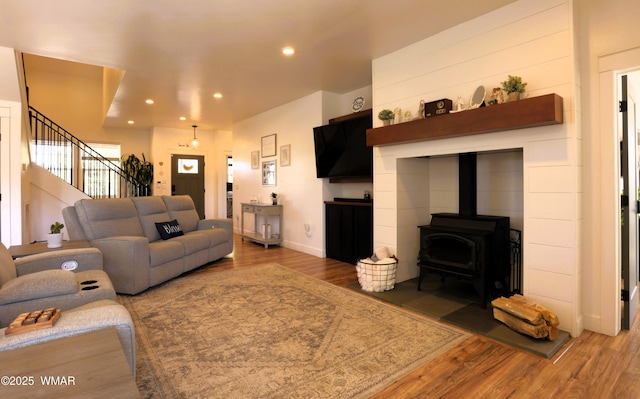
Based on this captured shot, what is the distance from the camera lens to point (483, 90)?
292 cm

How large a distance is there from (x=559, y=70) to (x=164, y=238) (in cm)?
455

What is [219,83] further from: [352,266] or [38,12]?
[352,266]

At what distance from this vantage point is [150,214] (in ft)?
14.8

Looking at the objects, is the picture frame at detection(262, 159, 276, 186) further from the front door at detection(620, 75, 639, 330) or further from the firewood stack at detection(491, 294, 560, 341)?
the front door at detection(620, 75, 639, 330)

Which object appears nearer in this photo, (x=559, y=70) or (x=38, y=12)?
(x=559, y=70)

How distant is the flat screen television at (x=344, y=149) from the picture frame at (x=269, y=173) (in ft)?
4.83

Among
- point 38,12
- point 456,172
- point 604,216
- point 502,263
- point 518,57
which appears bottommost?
point 502,263

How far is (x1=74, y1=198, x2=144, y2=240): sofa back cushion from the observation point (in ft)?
11.8

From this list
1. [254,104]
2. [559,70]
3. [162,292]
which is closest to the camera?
[559,70]

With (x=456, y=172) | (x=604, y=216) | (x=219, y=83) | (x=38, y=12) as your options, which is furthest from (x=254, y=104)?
(x=604, y=216)

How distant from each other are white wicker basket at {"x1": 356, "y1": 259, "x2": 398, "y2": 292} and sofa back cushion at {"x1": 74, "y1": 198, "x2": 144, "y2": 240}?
2.84 m

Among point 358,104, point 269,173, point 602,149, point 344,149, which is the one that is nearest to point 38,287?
point 344,149

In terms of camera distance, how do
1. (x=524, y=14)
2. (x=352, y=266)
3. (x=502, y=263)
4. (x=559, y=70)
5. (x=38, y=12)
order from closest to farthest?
1. (x=559, y=70)
2. (x=524, y=14)
3. (x=38, y=12)
4. (x=502, y=263)
5. (x=352, y=266)

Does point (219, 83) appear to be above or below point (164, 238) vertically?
above
